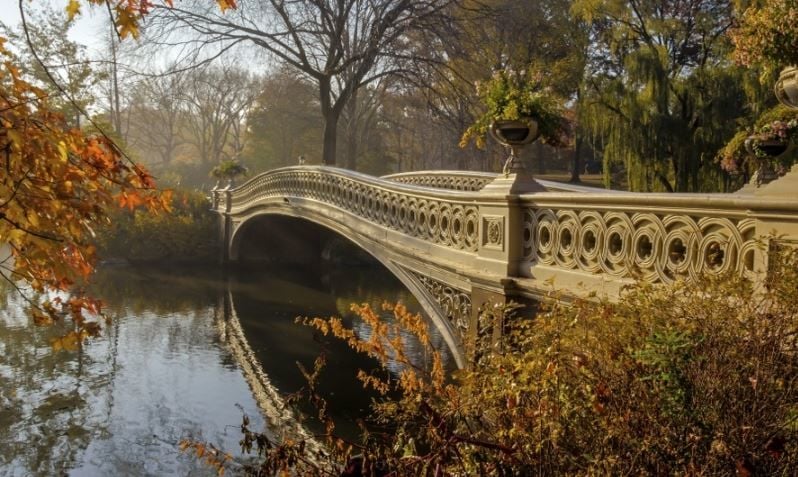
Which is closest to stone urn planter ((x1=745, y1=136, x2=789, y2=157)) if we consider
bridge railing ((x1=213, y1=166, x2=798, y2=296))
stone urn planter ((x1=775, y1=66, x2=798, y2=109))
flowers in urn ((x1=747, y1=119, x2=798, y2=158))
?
flowers in urn ((x1=747, y1=119, x2=798, y2=158))

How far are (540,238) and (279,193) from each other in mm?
12302

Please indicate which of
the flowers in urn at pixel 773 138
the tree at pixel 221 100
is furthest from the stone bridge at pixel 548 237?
the tree at pixel 221 100

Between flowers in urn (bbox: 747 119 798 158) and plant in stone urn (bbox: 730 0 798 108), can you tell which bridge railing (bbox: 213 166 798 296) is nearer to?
plant in stone urn (bbox: 730 0 798 108)

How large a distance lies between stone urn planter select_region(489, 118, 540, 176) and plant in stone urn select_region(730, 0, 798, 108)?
244 centimetres

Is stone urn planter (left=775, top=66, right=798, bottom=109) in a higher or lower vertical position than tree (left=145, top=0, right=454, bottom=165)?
lower

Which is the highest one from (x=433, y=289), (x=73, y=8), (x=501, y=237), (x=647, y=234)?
(x=73, y=8)

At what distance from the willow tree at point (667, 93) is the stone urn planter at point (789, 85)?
46.4 ft

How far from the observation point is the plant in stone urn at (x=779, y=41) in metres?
4.06

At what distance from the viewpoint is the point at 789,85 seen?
13.2 ft

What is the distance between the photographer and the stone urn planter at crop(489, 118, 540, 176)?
6.64 metres

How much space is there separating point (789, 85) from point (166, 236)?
70.5 ft

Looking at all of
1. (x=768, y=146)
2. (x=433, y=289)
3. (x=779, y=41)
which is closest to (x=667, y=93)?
(x=768, y=146)

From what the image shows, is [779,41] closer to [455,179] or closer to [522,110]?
[522,110]

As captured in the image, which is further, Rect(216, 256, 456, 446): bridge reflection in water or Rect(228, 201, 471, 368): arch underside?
Rect(216, 256, 456, 446): bridge reflection in water
